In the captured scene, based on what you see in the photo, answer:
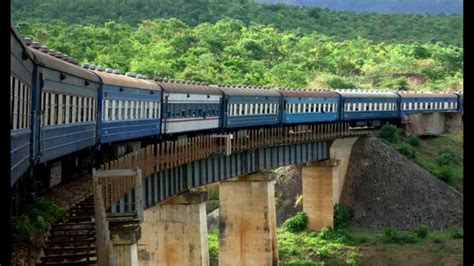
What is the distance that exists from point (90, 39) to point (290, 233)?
59.8 m

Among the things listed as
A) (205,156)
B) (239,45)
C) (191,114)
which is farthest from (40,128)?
(239,45)

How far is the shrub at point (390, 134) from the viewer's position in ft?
208

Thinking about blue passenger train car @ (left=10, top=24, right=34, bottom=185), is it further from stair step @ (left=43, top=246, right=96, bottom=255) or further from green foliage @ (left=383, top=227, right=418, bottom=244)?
green foliage @ (left=383, top=227, right=418, bottom=244)

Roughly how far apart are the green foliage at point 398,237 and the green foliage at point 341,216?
12.6 ft

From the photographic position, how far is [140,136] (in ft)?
109

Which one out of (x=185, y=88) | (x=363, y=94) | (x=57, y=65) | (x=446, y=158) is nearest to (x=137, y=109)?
(x=185, y=88)

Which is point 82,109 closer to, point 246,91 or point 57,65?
point 57,65

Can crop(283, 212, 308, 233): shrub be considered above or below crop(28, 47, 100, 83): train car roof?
below

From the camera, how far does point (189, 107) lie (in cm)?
4072

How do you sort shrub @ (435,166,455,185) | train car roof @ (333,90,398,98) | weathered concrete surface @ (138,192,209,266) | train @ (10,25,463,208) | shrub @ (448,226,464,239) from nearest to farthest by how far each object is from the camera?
train @ (10,25,463,208), weathered concrete surface @ (138,192,209,266), shrub @ (448,226,464,239), shrub @ (435,166,455,185), train car roof @ (333,90,398,98)

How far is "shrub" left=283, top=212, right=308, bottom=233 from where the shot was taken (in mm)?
57594

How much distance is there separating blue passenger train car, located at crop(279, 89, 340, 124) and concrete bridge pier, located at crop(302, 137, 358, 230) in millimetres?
1901

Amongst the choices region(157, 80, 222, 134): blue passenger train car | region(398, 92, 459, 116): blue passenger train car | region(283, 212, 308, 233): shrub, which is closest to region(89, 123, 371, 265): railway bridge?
region(283, 212, 308, 233): shrub

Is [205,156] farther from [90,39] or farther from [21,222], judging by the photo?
[90,39]
